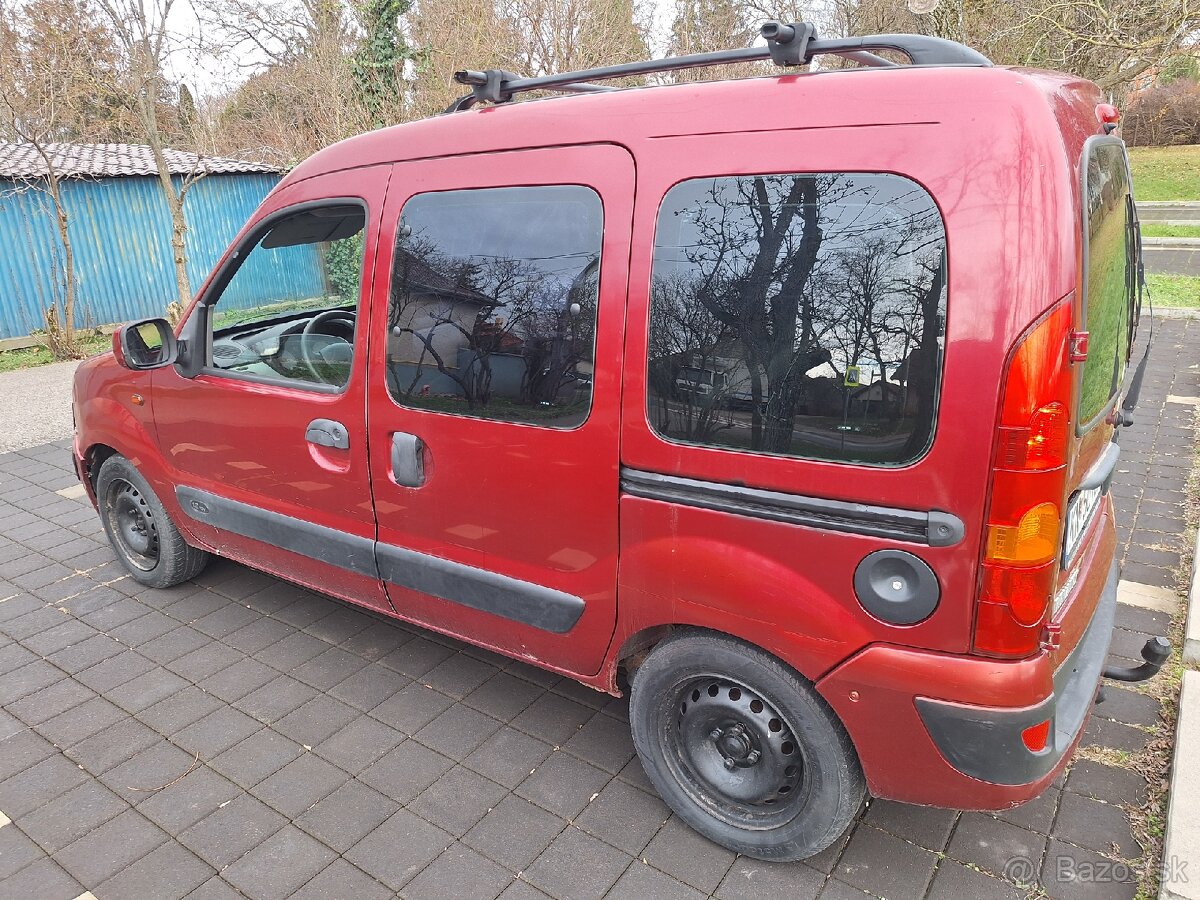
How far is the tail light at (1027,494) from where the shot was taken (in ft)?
5.49

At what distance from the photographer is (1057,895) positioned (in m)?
2.17

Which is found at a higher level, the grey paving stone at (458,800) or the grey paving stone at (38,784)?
the grey paving stone at (38,784)

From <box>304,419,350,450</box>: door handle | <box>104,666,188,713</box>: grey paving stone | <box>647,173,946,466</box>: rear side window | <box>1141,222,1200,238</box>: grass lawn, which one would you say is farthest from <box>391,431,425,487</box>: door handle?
<box>1141,222,1200,238</box>: grass lawn

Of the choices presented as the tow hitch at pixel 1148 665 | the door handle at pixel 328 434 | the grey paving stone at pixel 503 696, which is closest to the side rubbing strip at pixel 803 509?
the tow hitch at pixel 1148 665

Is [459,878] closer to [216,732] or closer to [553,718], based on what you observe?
[553,718]

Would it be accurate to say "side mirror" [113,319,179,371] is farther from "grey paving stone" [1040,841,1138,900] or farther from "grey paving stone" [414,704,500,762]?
"grey paving stone" [1040,841,1138,900]

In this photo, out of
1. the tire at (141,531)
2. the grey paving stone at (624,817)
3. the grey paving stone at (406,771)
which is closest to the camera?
the grey paving stone at (624,817)

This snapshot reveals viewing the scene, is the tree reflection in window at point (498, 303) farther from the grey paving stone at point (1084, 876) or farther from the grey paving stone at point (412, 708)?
the grey paving stone at point (1084, 876)

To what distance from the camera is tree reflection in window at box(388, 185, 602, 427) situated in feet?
7.45

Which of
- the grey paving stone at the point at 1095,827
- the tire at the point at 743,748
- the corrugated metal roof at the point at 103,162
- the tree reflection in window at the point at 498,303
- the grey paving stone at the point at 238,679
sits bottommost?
the grey paving stone at the point at 238,679

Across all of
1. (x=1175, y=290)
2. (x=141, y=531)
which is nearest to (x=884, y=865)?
(x=141, y=531)

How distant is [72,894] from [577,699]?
1662 millimetres

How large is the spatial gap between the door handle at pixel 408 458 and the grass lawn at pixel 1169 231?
1870cm

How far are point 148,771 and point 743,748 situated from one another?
2.04m
